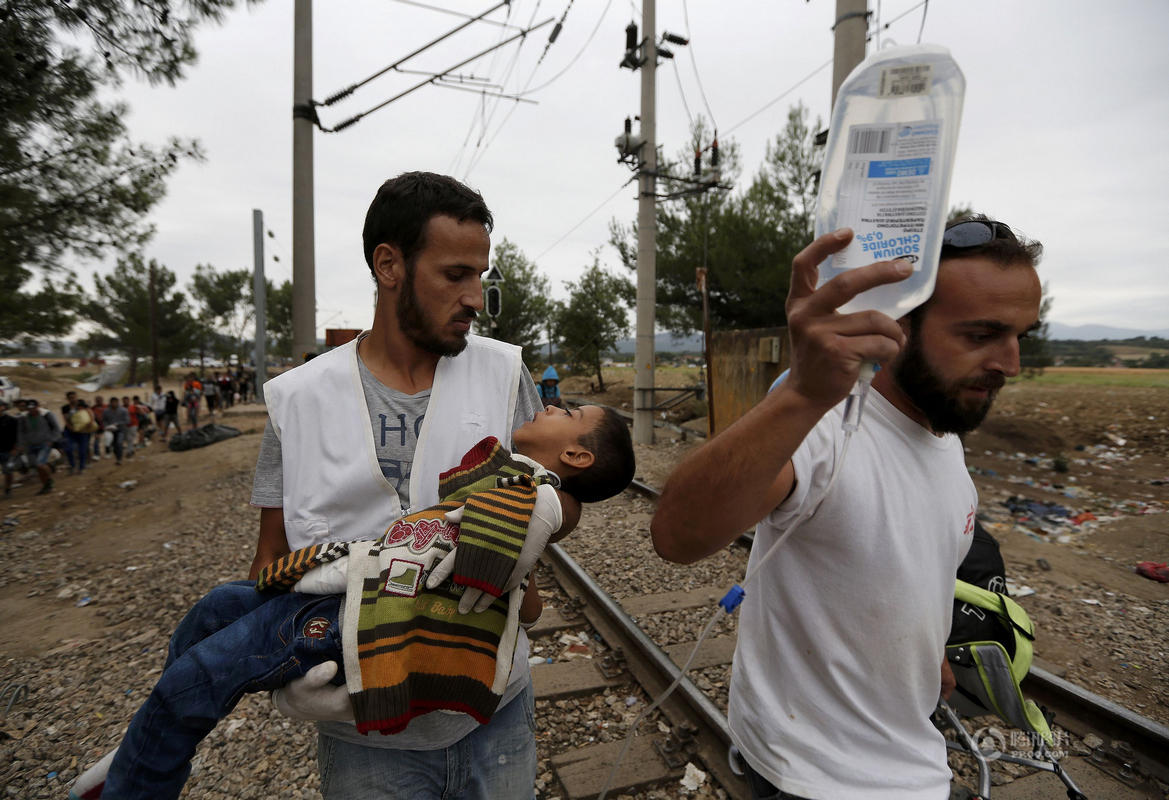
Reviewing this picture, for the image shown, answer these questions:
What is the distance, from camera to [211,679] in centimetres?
150

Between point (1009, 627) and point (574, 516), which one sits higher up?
point (574, 516)

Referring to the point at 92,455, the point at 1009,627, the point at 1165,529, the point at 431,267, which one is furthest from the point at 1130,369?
the point at 92,455

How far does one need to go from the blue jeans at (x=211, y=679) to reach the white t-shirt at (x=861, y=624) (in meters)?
1.10

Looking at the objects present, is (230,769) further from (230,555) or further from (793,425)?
(230,555)

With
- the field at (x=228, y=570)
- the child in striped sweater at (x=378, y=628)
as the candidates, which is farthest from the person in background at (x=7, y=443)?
the child in striped sweater at (x=378, y=628)

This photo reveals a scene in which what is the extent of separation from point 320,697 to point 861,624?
1.27 m

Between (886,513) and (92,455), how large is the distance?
20850 mm

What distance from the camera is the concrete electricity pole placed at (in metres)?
12.6

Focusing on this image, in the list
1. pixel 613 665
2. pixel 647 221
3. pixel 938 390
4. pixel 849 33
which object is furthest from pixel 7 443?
pixel 938 390

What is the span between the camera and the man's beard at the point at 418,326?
174cm

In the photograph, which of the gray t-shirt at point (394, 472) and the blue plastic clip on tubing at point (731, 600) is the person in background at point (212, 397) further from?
the blue plastic clip on tubing at point (731, 600)

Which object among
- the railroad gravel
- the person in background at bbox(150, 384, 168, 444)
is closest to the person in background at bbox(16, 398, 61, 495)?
the railroad gravel

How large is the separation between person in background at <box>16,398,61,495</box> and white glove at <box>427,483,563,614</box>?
1499 centimetres

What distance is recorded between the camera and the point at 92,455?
16.6 metres
